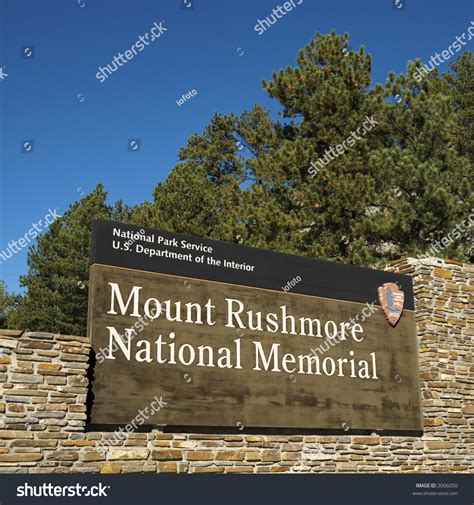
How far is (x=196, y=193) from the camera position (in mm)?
29125

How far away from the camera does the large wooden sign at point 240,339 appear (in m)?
9.44

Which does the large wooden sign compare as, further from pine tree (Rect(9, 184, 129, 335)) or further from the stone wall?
pine tree (Rect(9, 184, 129, 335))

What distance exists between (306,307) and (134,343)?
332 cm

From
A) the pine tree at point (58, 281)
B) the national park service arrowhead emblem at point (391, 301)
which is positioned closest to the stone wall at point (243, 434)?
the national park service arrowhead emblem at point (391, 301)

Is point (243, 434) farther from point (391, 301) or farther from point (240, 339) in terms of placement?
point (391, 301)

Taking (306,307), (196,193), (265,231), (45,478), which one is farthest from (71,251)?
(45,478)

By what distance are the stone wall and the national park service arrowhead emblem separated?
66cm

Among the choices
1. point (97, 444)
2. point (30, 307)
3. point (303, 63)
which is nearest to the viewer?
point (97, 444)

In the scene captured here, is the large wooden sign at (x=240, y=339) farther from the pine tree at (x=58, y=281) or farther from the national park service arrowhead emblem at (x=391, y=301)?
the pine tree at (x=58, y=281)

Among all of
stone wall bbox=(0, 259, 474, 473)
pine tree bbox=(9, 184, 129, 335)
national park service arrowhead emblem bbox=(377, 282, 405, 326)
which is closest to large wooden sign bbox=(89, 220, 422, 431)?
national park service arrowhead emblem bbox=(377, 282, 405, 326)

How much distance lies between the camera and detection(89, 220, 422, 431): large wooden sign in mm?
9438

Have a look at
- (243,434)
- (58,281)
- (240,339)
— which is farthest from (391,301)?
(58,281)

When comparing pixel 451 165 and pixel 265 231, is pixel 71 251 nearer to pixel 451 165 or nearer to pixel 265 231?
pixel 265 231

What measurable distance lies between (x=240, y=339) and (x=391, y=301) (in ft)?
11.5
